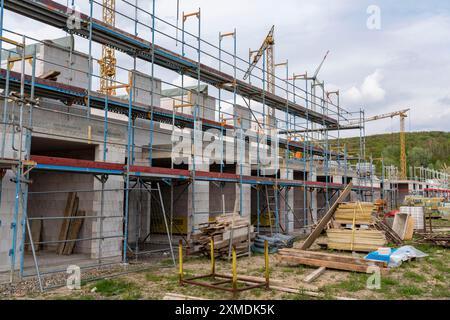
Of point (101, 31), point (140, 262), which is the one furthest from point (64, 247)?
point (101, 31)

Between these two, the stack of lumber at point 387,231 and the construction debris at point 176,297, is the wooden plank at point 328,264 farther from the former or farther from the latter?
the stack of lumber at point 387,231

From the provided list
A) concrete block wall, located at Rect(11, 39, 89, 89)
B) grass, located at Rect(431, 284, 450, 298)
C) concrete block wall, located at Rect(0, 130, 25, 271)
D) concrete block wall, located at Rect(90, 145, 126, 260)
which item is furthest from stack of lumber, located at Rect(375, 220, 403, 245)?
concrete block wall, located at Rect(11, 39, 89, 89)

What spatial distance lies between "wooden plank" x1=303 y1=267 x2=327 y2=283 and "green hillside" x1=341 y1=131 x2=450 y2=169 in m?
80.0

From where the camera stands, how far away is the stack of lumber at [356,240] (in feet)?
45.4

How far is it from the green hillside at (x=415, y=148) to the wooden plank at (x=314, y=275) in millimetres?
80016

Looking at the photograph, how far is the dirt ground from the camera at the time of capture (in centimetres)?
796

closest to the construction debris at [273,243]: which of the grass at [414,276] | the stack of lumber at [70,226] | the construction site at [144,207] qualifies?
the construction site at [144,207]

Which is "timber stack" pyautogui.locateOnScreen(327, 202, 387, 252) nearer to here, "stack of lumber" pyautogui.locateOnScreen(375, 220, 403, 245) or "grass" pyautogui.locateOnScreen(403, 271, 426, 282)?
"stack of lumber" pyautogui.locateOnScreen(375, 220, 403, 245)

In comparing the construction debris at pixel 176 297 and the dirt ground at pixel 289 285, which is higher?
the construction debris at pixel 176 297

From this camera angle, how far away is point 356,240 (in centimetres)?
1418

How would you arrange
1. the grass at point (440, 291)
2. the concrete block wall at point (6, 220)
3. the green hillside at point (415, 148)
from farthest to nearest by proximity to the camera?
1. the green hillside at point (415, 148)
2. the concrete block wall at point (6, 220)
3. the grass at point (440, 291)

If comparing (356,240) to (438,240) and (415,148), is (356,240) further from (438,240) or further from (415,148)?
(415,148)

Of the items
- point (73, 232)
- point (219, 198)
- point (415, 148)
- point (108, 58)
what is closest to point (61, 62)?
point (73, 232)

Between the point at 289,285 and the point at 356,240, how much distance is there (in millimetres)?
6695
